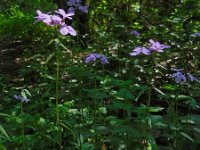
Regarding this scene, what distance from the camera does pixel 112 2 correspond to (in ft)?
22.9

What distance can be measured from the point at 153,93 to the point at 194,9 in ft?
8.66

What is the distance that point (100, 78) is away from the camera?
8.82 ft

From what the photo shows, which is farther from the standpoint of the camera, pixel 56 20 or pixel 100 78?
pixel 100 78

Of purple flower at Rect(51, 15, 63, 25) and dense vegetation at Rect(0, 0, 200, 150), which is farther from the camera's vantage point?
dense vegetation at Rect(0, 0, 200, 150)

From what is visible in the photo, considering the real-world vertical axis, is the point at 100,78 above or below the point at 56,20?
below

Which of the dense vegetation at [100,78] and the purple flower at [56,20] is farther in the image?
the dense vegetation at [100,78]

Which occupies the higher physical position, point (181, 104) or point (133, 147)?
point (181, 104)

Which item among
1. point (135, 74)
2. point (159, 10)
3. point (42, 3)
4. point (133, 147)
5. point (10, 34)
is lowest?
point (133, 147)

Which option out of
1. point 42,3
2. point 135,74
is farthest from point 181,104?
point 42,3

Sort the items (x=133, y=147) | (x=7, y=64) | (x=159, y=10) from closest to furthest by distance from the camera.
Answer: (x=133, y=147) → (x=7, y=64) → (x=159, y=10)

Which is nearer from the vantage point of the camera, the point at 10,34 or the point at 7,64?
the point at 7,64

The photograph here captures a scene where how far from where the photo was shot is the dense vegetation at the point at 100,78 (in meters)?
2.25

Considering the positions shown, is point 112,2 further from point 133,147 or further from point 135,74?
point 133,147

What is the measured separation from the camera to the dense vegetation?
7.39ft
